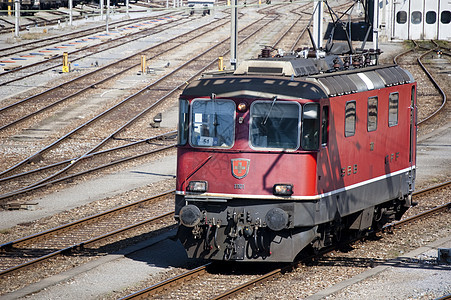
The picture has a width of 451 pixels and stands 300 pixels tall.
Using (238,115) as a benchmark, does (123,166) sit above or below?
below

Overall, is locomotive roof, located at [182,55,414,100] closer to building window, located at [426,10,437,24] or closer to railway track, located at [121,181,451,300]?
railway track, located at [121,181,451,300]

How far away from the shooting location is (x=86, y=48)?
46.3 m

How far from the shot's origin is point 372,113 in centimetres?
1434

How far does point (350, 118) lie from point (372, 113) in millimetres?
915

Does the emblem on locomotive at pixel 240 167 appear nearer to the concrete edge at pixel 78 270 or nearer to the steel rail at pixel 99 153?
the concrete edge at pixel 78 270

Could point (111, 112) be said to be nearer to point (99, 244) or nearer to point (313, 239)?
point (99, 244)

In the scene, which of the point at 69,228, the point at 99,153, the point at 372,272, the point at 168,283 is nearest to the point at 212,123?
the point at 168,283

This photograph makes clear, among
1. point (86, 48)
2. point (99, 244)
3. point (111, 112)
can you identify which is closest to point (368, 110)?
point (99, 244)

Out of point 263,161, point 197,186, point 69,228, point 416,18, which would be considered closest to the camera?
point 263,161

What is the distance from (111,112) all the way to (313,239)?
18.3m

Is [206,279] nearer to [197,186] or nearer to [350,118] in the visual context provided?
[197,186]

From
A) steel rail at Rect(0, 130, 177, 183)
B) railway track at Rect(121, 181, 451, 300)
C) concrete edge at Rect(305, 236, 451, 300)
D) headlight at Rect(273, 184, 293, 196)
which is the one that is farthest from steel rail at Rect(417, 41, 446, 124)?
headlight at Rect(273, 184, 293, 196)

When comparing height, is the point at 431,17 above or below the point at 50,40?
above

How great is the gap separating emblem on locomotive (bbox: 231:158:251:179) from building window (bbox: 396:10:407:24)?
45445 millimetres
